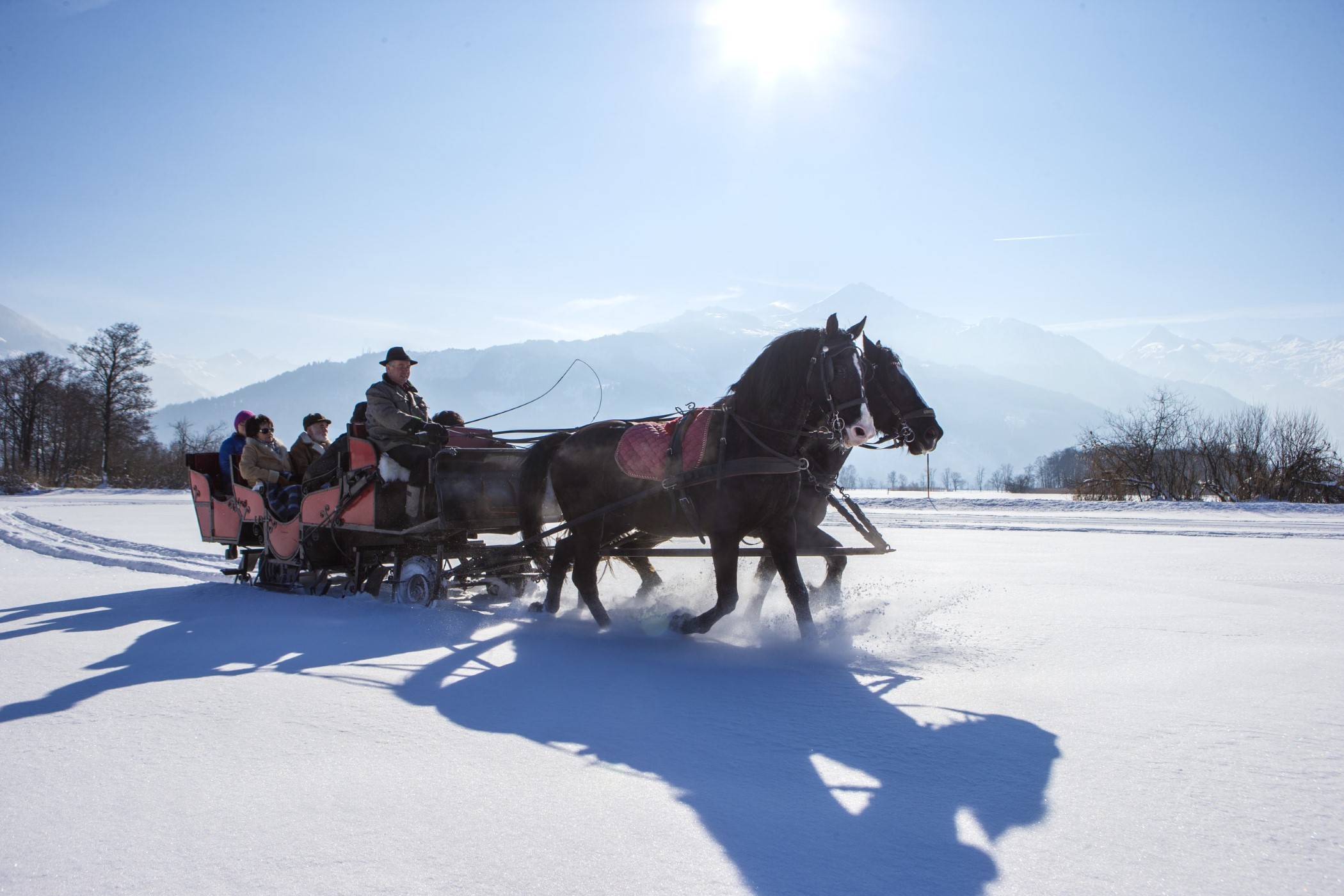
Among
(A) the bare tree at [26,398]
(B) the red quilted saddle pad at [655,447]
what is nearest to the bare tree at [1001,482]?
(B) the red quilted saddle pad at [655,447]

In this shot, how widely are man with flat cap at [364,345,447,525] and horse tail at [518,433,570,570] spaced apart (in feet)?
2.42

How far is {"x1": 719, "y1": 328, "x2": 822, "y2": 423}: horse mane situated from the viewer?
541 cm

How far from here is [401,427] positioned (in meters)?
6.97

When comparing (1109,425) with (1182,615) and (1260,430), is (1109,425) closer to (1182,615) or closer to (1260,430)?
(1260,430)

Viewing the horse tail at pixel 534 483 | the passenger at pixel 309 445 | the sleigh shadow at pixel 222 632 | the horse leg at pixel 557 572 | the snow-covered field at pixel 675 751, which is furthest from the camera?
the passenger at pixel 309 445

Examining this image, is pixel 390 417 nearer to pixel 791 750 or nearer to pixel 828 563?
pixel 828 563

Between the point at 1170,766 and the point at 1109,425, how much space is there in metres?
27.4

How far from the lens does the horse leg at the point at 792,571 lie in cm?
525

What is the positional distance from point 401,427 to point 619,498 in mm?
2070

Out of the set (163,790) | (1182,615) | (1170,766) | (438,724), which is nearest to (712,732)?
(438,724)

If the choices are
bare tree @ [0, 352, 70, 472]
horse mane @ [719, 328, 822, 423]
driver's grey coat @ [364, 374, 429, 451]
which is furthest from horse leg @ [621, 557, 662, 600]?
bare tree @ [0, 352, 70, 472]

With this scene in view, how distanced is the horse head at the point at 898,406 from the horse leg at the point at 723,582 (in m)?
1.32

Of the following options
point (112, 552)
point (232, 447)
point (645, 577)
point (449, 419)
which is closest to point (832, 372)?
point (645, 577)

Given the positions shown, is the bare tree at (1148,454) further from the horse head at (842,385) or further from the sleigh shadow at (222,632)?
the sleigh shadow at (222,632)
